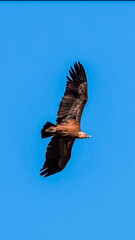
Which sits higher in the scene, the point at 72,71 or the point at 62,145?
the point at 72,71

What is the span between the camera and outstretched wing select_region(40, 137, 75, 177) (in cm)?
1911

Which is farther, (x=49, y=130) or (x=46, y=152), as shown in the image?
(x=46, y=152)

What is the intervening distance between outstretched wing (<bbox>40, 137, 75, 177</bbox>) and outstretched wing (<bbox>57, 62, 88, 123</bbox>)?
116 cm

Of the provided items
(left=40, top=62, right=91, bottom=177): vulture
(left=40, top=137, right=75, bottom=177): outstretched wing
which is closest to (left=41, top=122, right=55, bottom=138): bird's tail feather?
(left=40, top=62, right=91, bottom=177): vulture

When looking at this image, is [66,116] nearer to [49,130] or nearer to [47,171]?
[49,130]

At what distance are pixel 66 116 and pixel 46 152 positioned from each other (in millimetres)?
1672

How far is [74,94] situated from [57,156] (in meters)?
2.36

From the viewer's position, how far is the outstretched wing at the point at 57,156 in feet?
62.7

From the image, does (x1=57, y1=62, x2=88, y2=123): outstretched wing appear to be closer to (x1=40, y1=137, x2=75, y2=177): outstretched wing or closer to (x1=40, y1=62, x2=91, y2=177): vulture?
(x1=40, y1=62, x2=91, y2=177): vulture

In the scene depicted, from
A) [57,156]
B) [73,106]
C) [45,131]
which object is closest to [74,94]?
[73,106]

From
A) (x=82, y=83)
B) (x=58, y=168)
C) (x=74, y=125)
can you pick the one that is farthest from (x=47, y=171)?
(x=82, y=83)

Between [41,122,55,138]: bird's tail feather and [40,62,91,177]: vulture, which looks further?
[40,62,91,177]: vulture

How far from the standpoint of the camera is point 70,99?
59.7ft

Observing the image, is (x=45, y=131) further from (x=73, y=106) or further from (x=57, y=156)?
(x=57, y=156)
